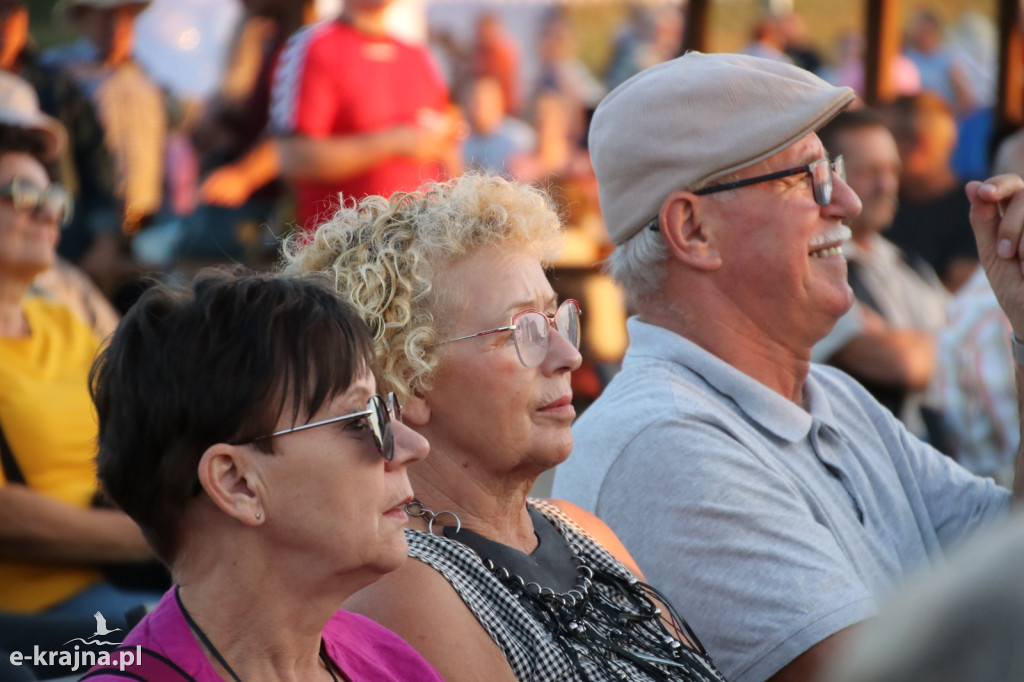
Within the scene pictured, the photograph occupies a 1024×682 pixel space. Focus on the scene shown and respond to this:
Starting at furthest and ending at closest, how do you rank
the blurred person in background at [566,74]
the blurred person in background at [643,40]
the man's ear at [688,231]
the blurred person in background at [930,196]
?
the blurred person in background at [643,40], the blurred person in background at [566,74], the blurred person in background at [930,196], the man's ear at [688,231]

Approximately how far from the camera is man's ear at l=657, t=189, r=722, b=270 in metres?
2.39

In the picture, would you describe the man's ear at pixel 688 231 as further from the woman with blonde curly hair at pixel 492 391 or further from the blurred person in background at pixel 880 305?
the blurred person in background at pixel 880 305

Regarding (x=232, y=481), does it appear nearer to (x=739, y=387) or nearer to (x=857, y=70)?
(x=739, y=387)

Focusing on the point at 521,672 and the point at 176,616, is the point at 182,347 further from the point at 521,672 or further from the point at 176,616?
the point at 521,672

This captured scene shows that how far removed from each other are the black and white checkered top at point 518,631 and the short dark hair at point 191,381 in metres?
0.42

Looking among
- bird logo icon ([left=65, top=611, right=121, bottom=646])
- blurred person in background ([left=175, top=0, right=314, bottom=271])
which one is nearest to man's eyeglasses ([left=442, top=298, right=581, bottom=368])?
bird logo icon ([left=65, top=611, right=121, bottom=646])

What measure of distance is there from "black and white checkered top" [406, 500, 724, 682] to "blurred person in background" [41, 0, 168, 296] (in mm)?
4453

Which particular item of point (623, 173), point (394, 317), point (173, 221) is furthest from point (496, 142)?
point (394, 317)

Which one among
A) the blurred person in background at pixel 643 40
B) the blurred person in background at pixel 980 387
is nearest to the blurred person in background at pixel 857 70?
the blurred person in background at pixel 643 40

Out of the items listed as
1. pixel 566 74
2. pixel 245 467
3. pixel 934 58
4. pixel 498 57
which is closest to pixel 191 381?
pixel 245 467

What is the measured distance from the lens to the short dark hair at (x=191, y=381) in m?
1.45

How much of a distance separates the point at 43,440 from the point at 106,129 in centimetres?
306

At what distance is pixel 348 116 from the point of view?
5168mm

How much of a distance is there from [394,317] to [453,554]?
1.39 feet
